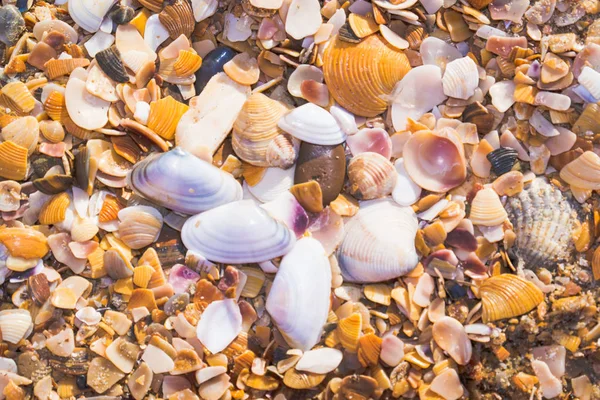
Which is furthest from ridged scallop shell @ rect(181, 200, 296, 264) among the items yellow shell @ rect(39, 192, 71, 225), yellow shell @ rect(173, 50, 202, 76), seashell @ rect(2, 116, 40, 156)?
seashell @ rect(2, 116, 40, 156)

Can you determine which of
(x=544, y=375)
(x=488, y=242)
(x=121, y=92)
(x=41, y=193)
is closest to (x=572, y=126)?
(x=488, y=242)

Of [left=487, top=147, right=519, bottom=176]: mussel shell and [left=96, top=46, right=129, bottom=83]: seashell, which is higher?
[left=96, top=46, right=129, bottom=83]: seashell

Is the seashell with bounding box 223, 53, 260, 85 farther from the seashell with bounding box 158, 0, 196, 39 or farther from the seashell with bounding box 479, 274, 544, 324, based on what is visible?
the seashell with bounding box 479, 274, 544, 324

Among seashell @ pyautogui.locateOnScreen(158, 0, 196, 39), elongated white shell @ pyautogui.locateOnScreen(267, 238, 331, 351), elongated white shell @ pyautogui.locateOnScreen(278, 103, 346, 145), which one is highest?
seashell @ pyautogui.locateOnScreen(158, 0, 196, 39)

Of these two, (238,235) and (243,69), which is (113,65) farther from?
(238,235)

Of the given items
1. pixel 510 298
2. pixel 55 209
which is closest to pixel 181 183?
pixel 55 209

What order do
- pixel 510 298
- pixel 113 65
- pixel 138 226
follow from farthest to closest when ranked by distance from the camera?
1. pixel 113 65
2. pixel 138 226
3. pixel 510 298

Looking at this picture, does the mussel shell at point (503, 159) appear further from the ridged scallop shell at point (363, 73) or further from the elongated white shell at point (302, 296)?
the elongated white shell at point (302, 296)

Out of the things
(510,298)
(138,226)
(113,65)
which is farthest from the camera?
(113,65)
